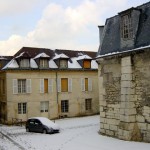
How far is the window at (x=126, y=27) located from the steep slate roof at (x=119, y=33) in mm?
388

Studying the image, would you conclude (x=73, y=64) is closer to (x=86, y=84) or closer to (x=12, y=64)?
(x=86, y=84)

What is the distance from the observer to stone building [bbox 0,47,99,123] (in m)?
30.5

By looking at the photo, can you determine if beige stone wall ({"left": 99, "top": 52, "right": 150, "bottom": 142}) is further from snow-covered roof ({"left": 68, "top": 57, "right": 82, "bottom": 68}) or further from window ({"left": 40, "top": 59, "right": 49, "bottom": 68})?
snow-covered roof ({"left": 68, "top": 57, "right": 82, "bottom": 68})

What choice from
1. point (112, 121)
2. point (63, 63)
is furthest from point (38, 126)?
point (63, 63)

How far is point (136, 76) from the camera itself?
16.9 m

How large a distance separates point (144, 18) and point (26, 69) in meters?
16.7

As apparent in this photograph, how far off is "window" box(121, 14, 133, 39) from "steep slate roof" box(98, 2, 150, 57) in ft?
1.27

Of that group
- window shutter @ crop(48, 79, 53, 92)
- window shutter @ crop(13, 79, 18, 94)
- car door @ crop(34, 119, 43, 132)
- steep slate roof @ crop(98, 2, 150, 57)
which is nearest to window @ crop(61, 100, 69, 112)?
window shutter @ crop(48, 79, 53, 92)

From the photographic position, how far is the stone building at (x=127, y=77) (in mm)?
16438

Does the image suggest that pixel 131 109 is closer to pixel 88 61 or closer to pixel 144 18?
pixel 144 18

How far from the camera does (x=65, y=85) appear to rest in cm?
3353

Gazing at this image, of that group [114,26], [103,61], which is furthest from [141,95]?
[114,26]

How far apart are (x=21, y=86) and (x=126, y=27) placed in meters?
16.2

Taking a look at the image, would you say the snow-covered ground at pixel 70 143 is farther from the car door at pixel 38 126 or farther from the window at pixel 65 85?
the window at pixel 65 85
